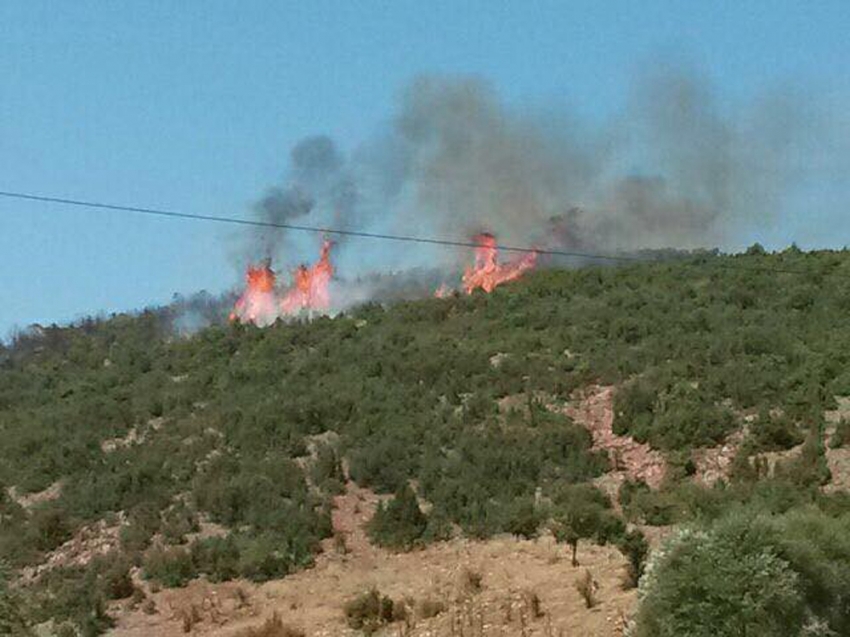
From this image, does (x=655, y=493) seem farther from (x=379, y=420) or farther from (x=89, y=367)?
(x=89, y=367)

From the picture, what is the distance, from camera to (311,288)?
208 ft

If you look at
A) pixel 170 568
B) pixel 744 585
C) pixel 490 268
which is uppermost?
pixel 490 268

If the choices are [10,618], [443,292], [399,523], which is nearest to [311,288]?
[443,292]

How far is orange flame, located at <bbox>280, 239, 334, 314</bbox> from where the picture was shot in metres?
61.7

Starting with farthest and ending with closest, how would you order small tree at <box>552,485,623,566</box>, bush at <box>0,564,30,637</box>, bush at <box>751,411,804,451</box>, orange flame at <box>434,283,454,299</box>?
orange flame at <box>434,283,454,299</box>, bush at <box>751,411,804,451</box>, small tree at <box>552,485,623,566</box>, bush at <box>0,564,30,637</box>

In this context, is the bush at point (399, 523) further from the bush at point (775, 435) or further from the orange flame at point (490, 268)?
the orange flame at point (490, 268)

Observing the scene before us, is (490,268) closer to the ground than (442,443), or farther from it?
farther from it

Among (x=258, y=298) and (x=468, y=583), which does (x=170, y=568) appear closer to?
(x=468, y=583)

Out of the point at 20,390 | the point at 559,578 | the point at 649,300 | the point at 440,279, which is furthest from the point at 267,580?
the point at 440,279

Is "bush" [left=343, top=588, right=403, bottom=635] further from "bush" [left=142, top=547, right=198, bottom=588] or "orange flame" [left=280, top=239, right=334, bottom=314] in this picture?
"orange flame" [left=280, top=239, right=334, bottom=314]

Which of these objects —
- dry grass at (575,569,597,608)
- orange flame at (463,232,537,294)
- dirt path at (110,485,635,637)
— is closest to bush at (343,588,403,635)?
dirt path at (110,485,635,637)

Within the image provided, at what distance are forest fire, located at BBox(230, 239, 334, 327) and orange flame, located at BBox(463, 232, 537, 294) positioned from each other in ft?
22.6

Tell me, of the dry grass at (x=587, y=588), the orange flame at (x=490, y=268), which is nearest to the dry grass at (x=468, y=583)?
the dry grass at (x=587, y=588)

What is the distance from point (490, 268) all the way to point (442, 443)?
28.9 meters
